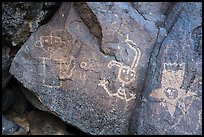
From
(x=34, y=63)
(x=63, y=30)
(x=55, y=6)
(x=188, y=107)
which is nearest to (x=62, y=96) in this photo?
(x=34, y=63)

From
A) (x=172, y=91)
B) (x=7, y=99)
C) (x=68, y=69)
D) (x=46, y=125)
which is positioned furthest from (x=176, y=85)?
(x=7, y=99)

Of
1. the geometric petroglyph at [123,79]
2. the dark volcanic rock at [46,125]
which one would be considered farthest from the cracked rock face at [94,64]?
the dark volcanic rock at [46,125]

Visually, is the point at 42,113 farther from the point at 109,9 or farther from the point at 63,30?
the point at 109,9

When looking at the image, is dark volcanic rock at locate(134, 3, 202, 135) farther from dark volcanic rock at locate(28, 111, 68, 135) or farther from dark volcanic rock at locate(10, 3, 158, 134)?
dark volcanic rock at locate(28, 111, 68, 135)

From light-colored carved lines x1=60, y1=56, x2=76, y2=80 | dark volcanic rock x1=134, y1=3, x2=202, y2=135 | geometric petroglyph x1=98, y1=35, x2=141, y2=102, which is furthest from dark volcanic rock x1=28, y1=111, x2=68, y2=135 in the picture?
dark volcanic rock x1=134, y1=3, x2=202, y2=135

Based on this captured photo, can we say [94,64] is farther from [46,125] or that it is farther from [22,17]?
[46,125]

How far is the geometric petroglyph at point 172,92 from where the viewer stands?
6.42ft

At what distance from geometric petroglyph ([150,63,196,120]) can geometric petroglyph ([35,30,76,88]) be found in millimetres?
511

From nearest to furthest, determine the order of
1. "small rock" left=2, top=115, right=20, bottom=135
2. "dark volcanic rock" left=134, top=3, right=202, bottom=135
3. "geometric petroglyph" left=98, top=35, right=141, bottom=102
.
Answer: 1. "dark volcanic rock" left=134, top=3, right=202, bottom=135
2. "geometric petroglyph" left=98, top=35, right=141, bottom=102
3. "small rock" left=2, top=115, right=20, bottom=135

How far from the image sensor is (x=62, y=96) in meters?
2.10

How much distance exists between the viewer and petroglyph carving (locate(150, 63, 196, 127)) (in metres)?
1.96

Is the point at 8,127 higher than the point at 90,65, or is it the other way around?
the point at 90,65

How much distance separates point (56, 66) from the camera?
2117 mm

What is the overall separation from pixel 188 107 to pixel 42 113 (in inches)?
39.3
